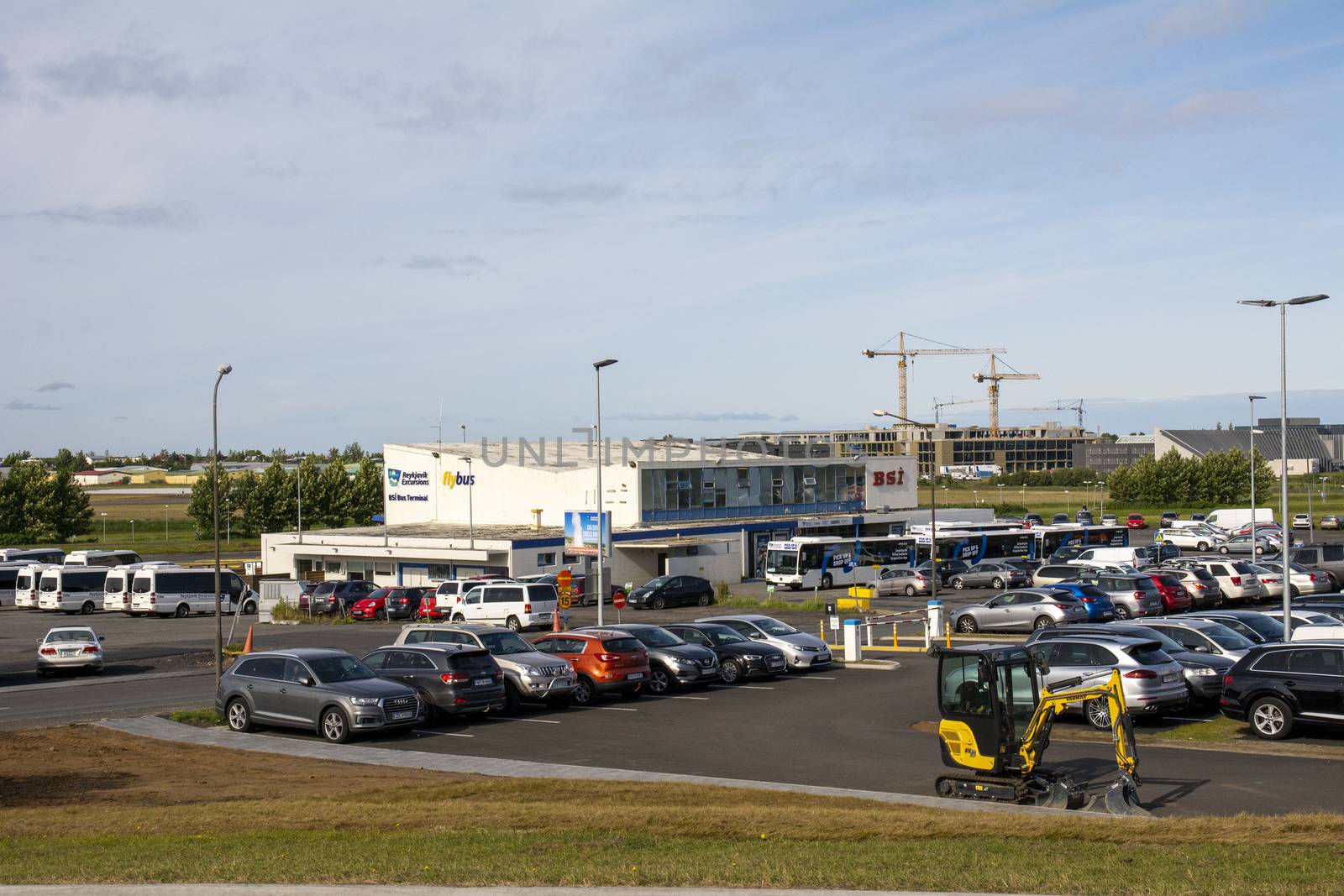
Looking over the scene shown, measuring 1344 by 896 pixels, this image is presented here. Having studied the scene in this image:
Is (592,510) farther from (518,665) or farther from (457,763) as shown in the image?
(457,763)

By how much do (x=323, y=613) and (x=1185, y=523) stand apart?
5391 centimetres

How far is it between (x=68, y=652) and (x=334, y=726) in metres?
16.0

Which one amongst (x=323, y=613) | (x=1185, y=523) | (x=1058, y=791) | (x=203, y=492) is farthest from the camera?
(x=203, y=492)

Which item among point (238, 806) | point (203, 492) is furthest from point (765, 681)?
point (203, 492)

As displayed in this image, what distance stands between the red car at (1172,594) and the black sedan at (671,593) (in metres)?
19.4

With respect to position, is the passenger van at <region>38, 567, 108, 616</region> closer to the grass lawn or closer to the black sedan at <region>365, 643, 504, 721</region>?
the black sedan at <region>365, 643, 504, 721</region>

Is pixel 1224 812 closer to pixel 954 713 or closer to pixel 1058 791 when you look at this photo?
pixel 1058 791

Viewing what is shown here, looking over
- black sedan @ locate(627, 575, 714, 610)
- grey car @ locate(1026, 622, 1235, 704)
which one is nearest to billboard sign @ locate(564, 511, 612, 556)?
black sedan @ locate(627, 575, 714, 610)

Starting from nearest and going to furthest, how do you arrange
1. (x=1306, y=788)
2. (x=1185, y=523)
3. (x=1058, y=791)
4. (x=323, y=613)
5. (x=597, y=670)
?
1. (x=1058, y=791)
2. (x=1306, y=788)
3. (x=597, y=670)
4. (x=323, y=613)
5. (x=1185, y=523)

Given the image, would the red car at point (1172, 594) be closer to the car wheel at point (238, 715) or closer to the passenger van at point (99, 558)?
the car wheel at point (238, 715)

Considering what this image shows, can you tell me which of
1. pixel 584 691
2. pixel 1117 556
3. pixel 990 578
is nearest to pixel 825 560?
pixel 990 578

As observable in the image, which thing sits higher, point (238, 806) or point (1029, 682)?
point (1029, 682)

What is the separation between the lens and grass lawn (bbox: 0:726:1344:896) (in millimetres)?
10289

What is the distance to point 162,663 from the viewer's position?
3638cm
